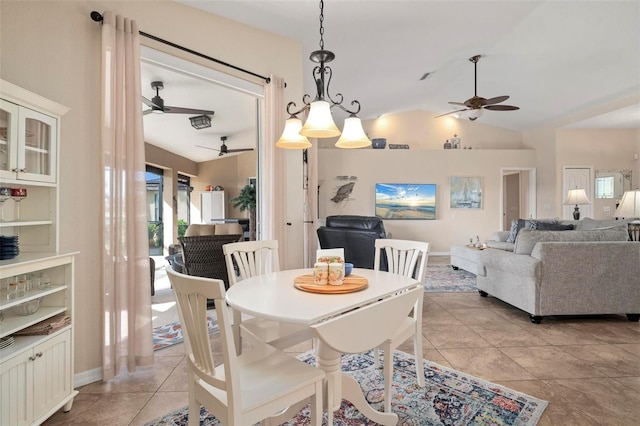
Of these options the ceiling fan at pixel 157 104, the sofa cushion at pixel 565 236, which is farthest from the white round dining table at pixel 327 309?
the ceiling fan at pixel 157 104

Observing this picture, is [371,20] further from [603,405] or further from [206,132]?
[206,132]

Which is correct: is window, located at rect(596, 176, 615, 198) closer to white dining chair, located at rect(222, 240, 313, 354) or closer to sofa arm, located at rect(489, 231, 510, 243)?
sofa arm, located at rect(489, 231, 510, 243)

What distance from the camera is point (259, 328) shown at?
199cm

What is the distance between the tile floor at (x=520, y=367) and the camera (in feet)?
6.36

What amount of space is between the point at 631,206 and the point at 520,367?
320 cm

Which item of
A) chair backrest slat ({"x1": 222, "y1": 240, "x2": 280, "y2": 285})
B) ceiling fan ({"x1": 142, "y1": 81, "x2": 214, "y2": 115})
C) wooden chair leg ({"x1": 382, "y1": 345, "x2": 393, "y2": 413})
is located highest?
ceiling fan ({"x1": 142, "y1": 81, "x2": 214, "y2": 115})

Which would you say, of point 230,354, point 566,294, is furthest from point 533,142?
point 230,354

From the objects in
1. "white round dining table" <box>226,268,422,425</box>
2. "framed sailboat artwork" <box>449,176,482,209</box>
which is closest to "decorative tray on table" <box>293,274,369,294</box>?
"white round dining table" <box>226,268,422,425</box>

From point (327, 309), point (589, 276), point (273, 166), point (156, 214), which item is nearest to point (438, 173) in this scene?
point (589, 276)

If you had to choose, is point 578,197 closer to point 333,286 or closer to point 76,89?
point 333,286

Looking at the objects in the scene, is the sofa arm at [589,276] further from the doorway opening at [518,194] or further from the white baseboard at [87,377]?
the doorway opening at [518,194]

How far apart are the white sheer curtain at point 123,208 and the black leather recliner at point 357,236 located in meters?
2.13

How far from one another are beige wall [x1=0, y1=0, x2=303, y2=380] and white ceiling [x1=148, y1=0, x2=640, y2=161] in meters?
0.91

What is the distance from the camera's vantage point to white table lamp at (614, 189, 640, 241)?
4.17 m
